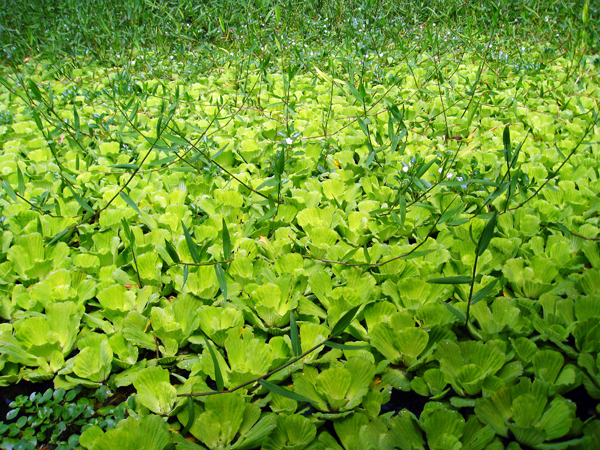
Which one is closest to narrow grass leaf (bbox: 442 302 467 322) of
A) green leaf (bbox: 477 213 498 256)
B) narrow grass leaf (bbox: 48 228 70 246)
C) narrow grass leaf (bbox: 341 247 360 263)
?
green leaf (bbox: 477 213 498 256)

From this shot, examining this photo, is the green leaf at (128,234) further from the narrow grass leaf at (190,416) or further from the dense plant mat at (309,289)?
the narrow grass leaf at (190,416)

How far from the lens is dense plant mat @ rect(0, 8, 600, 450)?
921mm

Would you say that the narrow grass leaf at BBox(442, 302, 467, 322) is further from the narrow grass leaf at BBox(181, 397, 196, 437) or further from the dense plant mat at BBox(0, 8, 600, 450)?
the narrow grass leaf at BBox(181, 397, 196, 437)

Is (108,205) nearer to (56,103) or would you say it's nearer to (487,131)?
(56,103)

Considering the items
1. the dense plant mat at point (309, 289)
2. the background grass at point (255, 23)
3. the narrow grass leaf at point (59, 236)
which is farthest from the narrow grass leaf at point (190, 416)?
the background grass at point (255, 23)

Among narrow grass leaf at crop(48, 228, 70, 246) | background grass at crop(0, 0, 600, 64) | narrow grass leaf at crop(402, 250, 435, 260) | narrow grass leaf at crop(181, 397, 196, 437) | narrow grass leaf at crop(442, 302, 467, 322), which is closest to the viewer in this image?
narrow grass leaf at crop(181, 397, 196, 437)

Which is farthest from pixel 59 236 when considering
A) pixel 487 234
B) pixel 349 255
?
pixel 487 234

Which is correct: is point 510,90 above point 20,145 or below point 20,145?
above

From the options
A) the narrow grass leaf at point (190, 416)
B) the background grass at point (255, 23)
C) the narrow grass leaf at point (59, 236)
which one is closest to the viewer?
the narrow grass leaf at point (190, 416)

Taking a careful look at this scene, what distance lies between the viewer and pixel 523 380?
944 millimetres

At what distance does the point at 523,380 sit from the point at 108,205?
1.41 meters

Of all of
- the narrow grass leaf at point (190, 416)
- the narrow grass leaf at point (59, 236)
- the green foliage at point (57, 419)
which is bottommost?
the green foliage at point (57, 419)

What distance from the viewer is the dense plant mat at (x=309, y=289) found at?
0.92 metres

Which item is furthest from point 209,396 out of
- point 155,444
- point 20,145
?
point 20,145
